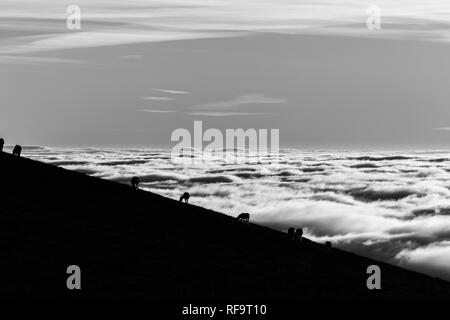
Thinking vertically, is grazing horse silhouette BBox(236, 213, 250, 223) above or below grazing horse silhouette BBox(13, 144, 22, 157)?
below

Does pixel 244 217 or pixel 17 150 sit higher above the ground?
pixel 17 150

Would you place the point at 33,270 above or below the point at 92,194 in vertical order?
below

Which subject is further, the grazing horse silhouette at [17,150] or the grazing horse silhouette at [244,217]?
the grazing horse silhouette at [17,150]

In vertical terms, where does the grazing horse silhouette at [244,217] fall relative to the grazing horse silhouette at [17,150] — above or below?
below

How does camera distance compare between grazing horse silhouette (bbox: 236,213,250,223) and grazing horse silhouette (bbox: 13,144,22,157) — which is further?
grazing horse silhouette (bbox: 13,144,22,157)

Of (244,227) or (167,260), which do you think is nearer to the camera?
(167,260)

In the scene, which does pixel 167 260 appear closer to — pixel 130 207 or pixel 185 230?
pixel 185 230

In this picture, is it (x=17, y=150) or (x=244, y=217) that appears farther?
(x=17, y=150)
